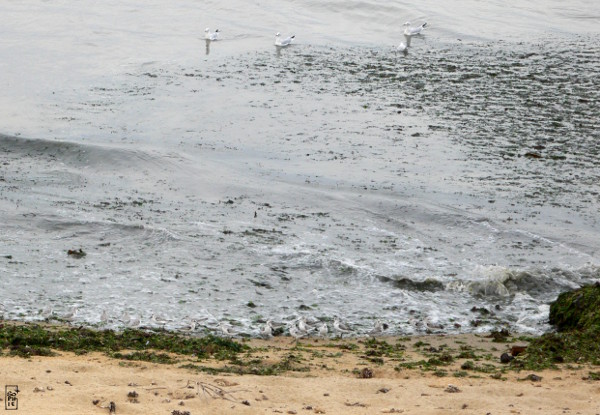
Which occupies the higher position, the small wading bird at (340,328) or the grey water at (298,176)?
the grey water at (298,176)

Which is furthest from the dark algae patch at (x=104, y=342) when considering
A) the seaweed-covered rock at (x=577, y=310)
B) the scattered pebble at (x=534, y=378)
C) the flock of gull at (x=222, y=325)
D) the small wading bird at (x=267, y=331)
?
the seaweed-covered rock at (x=577, y=310)

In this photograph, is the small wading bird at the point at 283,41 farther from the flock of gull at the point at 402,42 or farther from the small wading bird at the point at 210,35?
the small wading bird at the point at 210,35

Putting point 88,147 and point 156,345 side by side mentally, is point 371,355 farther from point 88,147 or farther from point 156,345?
point 88,147

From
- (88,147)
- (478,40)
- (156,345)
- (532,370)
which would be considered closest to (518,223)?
(532,370)

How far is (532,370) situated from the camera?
8180mm

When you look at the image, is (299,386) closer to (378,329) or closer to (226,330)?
(226,330)

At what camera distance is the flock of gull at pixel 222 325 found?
32.7 feet

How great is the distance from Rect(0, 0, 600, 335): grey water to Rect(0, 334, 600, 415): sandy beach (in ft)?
6.44

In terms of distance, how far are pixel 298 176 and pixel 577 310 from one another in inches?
278

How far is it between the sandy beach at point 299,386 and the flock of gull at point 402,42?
18.1 m

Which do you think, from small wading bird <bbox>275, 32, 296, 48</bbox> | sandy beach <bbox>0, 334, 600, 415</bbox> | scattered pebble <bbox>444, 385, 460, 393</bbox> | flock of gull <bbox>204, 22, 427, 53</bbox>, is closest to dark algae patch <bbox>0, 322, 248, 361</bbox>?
sandy beach <bbox>0, 334, 600, 415</bbox>

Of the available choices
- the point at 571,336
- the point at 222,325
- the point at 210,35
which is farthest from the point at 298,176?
the point at 210,35

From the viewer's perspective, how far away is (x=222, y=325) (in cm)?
1016

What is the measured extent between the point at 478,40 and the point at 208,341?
20.4 meters
